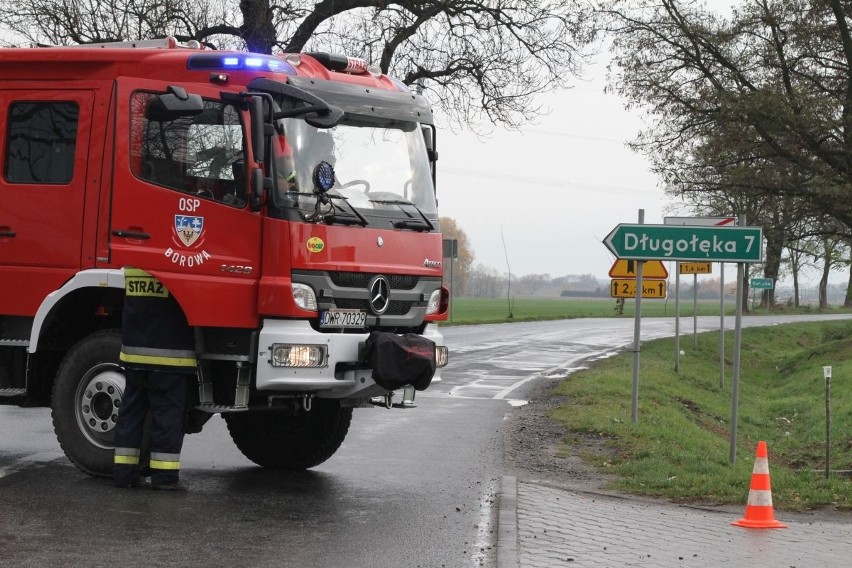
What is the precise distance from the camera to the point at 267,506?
339 inches

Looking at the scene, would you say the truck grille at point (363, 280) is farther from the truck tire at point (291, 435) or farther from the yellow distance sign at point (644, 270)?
the yellow distance sign at point (644, 270)

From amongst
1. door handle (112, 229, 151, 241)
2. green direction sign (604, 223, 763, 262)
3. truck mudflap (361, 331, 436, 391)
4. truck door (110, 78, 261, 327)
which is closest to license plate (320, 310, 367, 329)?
truck mudflap (361, 331, 436, 391)

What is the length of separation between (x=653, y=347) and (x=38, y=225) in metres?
26.1

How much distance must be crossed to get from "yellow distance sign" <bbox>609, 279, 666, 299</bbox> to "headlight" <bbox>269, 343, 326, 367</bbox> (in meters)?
15.7

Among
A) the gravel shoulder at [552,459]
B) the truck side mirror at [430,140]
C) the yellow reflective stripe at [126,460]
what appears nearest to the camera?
the yellow reflective stripe at [126,460]

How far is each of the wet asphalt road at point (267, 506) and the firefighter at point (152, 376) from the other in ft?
0.74

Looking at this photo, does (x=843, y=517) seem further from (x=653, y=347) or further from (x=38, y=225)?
(x=653, y=347)

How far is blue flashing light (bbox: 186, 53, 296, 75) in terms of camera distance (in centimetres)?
902

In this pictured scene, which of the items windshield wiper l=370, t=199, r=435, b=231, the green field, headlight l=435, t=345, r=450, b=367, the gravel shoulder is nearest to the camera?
windshield wiper l=370, t=199, r=435, b=231

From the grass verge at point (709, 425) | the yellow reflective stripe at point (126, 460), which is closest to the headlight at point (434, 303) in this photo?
the grass verge at point (709, 425)

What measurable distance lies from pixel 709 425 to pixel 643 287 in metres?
7.14

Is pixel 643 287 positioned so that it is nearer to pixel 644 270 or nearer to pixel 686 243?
pixel 644 270

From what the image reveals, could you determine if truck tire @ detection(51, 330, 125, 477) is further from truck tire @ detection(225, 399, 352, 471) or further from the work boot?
truck tire @ detection(225, 399, 352, 471)

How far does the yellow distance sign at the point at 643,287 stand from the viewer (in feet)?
79.7
